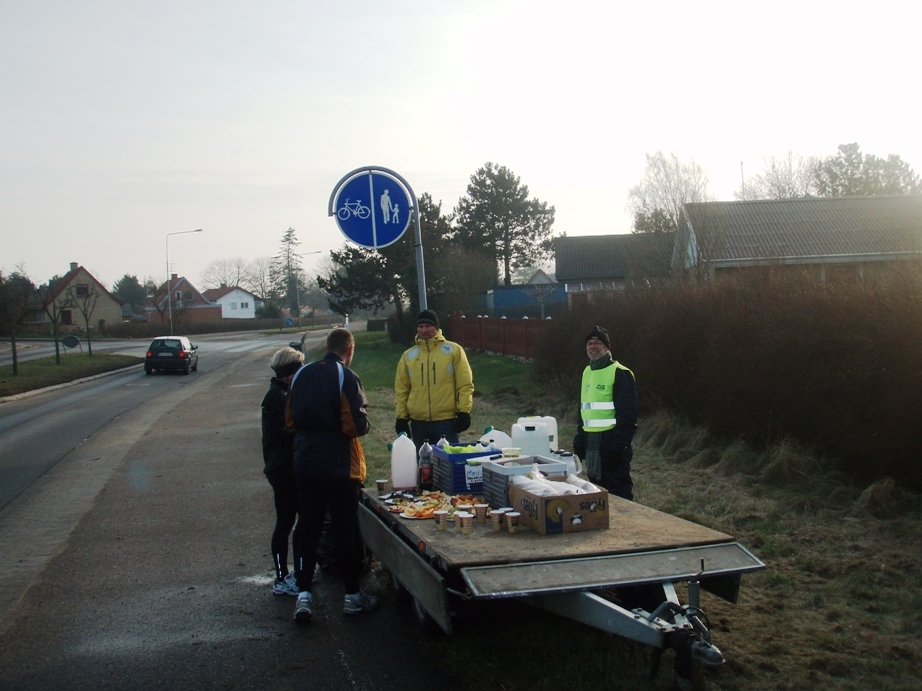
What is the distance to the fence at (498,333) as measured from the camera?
2370 cm

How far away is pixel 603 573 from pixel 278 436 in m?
2.70

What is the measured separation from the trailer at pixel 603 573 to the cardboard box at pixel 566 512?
54mm

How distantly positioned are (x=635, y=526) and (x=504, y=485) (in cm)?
80

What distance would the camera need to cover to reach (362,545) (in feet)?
20.2

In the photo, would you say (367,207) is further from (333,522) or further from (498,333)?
(498,333)

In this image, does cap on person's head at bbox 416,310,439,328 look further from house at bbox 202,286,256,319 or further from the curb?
house at bbox 202,286,256,319

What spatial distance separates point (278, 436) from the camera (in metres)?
5.58

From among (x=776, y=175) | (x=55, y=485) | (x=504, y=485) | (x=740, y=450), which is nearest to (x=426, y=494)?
(x=504, y=485)

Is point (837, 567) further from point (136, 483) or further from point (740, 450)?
point (136, 483)

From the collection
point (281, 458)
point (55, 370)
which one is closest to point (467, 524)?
point (281, 458)

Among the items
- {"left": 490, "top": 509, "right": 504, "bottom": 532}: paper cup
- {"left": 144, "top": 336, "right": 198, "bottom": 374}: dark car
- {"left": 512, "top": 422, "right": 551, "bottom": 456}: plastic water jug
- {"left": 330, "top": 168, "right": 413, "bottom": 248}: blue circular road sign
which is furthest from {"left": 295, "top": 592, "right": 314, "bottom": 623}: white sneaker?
{"left": 144, "top": 336, "right": 198, "bottom": 374}: dark car

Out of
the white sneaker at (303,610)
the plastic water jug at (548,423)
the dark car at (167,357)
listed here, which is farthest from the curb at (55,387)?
the white sneaker at (303,610)

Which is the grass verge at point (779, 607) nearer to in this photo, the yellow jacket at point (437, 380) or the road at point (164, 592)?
the road at point (164, 592)

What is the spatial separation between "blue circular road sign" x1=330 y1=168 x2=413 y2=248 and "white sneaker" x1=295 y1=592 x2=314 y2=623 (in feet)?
10.6
